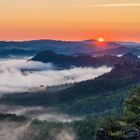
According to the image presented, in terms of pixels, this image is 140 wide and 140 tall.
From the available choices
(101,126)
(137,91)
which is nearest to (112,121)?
(101,126)

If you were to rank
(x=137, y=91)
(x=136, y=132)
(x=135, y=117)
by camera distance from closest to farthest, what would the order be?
(x=136, y=132), (x=135, y=117), (x=137, y=91)

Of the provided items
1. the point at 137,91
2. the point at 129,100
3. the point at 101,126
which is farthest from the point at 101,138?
the point at 137,91

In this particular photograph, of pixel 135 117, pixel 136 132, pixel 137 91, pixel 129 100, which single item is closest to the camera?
pixel 136 132

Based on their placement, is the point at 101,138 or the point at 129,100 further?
the point at 129,100

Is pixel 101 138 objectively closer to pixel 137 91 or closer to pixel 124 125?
pixel 124 125

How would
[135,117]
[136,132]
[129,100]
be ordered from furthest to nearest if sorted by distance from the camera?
[129,100] < [135,117] < [136,132]

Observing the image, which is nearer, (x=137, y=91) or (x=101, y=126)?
(x=101, y=126)

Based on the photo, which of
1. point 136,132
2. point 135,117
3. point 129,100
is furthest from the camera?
point 129,100

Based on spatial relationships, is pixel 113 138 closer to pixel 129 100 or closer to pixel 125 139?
pixel 125 139
